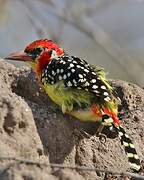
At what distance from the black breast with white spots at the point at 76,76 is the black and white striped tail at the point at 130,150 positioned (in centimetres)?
24

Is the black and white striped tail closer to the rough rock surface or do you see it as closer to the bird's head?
the rough rock surface

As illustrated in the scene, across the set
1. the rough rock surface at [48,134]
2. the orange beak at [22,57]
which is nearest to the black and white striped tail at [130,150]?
the rough rock surface at [48,134]

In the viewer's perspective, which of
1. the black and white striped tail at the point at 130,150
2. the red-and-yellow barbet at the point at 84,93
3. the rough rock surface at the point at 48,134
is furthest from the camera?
the red-and-yellow barbet at the point at 84,93

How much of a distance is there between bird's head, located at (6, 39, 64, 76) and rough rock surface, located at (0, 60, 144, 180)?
100 mm

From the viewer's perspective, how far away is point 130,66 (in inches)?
266

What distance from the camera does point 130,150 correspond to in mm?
4785

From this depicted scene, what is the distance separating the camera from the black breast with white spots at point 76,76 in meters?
4.92

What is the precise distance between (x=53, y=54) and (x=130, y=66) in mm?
1509

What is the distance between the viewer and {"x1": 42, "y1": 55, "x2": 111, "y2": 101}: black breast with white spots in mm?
4918

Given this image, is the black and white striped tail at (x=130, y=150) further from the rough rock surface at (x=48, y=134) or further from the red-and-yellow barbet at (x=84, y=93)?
the rough rock surface at (x=48, y=134)

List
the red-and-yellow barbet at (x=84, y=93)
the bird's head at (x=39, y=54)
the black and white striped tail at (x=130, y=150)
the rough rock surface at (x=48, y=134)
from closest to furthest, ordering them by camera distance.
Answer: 1. the rough rock surface at (x=48, y=134)
2. the black and white striped tail at (x=130, y=150)
3. the red-and-yellow barbet at (x=84, y=93)
4. the bird's head at (x=39, y=54)

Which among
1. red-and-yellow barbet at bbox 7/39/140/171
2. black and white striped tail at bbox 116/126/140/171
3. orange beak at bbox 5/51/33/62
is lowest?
black and white striped tail at bbox 116/126/140/171

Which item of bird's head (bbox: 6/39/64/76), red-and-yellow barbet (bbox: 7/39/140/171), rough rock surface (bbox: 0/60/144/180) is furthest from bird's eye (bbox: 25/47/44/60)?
red-and-yellow barbet (bbox: 7/39/140/171)

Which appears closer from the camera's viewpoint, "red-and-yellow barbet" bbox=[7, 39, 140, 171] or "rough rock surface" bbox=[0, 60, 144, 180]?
"rough rock surface" bbox=[0, 60, 144, 180]
